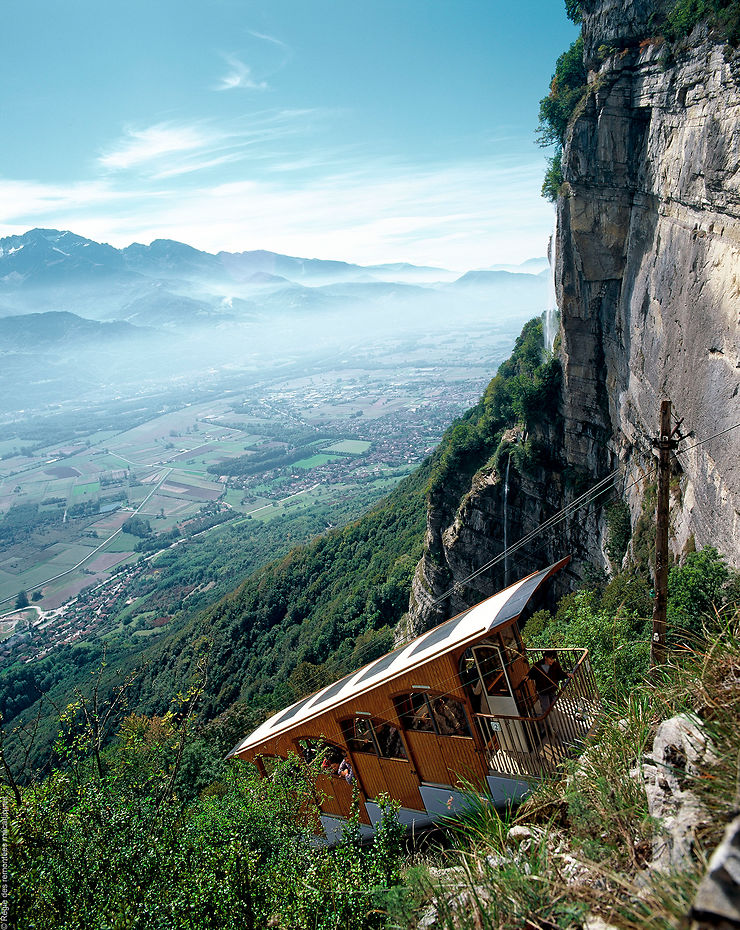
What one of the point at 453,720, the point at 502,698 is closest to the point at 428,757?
the point at 453,720

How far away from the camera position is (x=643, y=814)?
5086 millimetres

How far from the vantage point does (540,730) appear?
8484 mm

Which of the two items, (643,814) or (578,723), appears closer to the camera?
(643,814)

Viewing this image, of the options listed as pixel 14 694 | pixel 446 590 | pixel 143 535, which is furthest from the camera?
pixel 143 535

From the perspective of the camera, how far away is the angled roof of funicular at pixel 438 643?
8.64 meters

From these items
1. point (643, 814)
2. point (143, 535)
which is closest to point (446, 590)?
point (643, 814)

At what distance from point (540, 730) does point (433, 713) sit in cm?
179

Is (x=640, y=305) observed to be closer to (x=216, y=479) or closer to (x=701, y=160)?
(x=701, y=160)

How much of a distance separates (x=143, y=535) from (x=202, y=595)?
50.5 m

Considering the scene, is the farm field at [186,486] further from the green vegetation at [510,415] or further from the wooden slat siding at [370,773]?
the wooden slat siding at [370,773]

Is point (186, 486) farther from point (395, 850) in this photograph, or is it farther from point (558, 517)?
point (395, 850)

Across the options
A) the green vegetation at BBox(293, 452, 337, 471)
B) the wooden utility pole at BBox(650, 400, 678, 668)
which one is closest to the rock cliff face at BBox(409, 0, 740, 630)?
the wooden utility pole at BBox(650, 400, 678, 668)

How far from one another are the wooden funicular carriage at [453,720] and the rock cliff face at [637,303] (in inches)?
168

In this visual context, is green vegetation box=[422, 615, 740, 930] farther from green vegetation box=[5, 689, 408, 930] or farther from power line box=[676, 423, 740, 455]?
power line box=[676, 423, 740, 455]
